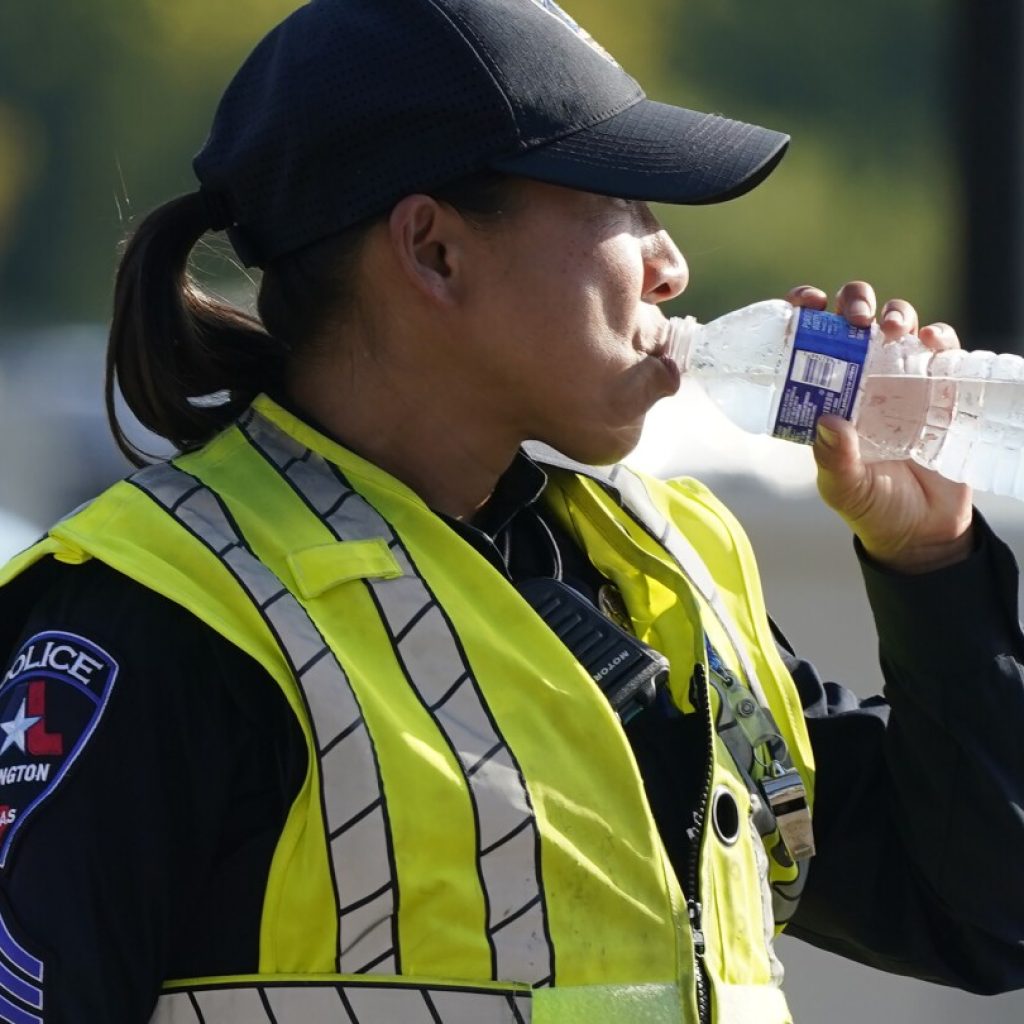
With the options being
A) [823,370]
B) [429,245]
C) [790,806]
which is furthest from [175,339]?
[790,806]

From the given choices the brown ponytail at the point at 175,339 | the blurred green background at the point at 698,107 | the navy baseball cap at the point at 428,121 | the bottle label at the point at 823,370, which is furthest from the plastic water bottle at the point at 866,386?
the blurred green background at the point at 698,107

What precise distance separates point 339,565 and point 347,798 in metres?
0.21

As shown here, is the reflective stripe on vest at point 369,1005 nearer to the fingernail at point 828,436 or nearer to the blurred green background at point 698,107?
the fingernail at point 828,436

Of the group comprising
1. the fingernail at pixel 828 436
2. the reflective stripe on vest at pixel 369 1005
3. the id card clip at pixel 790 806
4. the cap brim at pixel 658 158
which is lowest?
the id card clip at pixel 790 806

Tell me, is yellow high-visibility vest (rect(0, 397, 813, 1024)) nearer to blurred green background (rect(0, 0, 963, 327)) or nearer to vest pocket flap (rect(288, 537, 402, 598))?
vest pocket flap (rect(288, 537, 402, 598))

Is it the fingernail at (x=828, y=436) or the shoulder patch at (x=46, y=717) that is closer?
the shoulder patch at (x=46, y=717)

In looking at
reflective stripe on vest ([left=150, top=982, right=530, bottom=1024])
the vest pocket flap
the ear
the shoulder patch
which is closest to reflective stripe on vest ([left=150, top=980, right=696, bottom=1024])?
reflective stripe on vest ([left=150, top=982, right=530, bottom=1024])

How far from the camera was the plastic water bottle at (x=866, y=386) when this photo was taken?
177 cm

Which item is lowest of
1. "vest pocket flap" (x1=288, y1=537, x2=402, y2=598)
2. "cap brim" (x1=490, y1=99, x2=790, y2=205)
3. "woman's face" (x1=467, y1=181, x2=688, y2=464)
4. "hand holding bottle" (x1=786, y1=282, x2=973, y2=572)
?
"hand holding bottle" (x1=786, y1=282, x2=973, y2=572)

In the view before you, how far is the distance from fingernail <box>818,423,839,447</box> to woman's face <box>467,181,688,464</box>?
0.62 ft

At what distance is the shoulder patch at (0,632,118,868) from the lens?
4.46 ft

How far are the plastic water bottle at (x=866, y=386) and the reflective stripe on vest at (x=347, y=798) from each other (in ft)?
1.68

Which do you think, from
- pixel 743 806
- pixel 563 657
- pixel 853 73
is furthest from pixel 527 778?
pixel 853 73

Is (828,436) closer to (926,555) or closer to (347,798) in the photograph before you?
(926,555)
